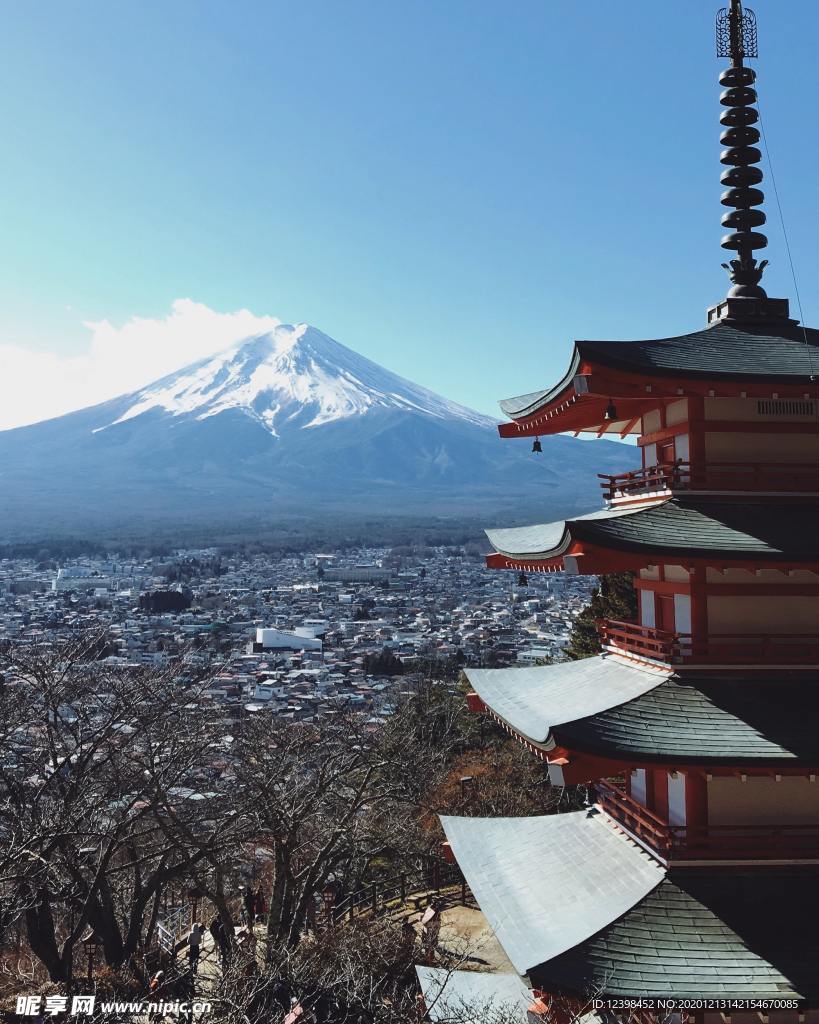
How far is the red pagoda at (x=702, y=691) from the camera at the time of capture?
6.79 m

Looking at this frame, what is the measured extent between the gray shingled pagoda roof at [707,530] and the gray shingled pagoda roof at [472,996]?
4.03m

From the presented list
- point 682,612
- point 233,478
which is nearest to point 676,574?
point 682,612

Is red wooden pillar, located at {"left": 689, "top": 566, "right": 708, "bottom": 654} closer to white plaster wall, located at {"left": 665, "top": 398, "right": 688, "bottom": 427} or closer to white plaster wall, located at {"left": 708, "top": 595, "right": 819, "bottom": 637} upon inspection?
white plaster wall, located at {"left": 708, "top": 595, "right": 819, "bottom": 637}

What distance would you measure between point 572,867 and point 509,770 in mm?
12429

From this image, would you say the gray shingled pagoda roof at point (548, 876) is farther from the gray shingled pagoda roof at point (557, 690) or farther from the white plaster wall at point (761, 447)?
the white plaster wall at point (761, 447)

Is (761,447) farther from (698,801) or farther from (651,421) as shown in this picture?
(698,801)

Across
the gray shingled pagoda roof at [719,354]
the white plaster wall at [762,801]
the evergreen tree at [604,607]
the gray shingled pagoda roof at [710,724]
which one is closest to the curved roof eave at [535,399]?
the gray shingled pagoda roof at [719,354]

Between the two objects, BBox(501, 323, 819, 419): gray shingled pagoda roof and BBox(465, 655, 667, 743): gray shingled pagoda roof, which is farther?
BBox(465, 655, 667, 743): gray shingled pagoda roof

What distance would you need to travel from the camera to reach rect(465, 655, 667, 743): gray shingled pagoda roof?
7992 millimetres

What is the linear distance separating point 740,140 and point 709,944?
7.17m

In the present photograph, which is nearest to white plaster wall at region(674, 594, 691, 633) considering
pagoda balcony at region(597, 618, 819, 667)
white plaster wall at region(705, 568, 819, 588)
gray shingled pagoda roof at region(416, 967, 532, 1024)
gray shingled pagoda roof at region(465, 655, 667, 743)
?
pagoda balcony at region(597, 618, 819, 667)

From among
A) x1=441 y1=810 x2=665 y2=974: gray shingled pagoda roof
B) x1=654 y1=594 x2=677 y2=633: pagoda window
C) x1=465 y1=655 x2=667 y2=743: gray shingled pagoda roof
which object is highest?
x1=654 y1=594 x2=677 y2=633: pagoda window

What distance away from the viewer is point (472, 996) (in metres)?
8.86

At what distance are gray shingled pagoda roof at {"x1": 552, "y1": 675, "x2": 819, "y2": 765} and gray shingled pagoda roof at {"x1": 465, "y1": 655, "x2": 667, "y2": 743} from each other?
184 millimetres
